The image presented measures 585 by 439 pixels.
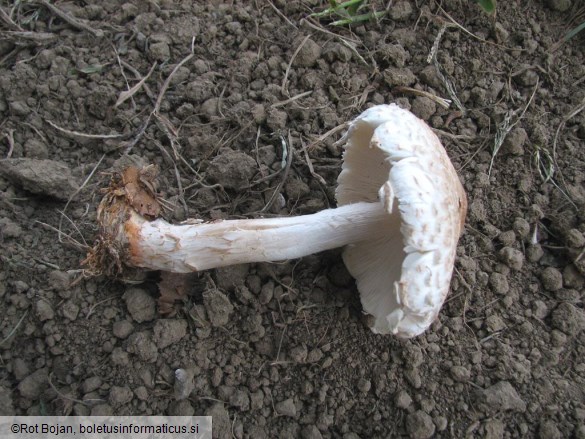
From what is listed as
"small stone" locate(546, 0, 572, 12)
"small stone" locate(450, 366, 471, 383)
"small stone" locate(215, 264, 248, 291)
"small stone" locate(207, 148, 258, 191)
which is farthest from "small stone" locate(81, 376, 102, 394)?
"small stone" locate(546, 0, 572, 12)

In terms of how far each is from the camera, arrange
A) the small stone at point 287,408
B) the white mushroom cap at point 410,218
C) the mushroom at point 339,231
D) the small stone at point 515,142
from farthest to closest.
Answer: the small stone at point 515,142
the small stone at point 287,408
the mushroom at point 339,231
the white mushroom cap at point 410,218

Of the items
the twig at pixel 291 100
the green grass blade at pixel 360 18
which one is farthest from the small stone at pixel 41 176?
the green grass blade at pixel 360 18

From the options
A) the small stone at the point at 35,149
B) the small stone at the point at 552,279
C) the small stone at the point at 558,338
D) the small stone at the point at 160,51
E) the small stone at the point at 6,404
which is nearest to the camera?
the small stone at the point at 6,404

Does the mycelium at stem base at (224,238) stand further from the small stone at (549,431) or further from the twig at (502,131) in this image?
the small stone at (549,431)

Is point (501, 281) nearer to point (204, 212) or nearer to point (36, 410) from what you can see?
point (204, 212)

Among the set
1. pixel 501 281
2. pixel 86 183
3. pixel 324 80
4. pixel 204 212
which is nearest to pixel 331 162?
pixel 324 80

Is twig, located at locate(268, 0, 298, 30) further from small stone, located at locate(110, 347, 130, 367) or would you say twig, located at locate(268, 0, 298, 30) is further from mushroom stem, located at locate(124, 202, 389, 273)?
small stone, located at locate(110, 347, 130, 367)
